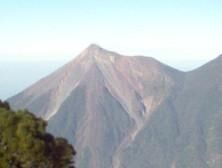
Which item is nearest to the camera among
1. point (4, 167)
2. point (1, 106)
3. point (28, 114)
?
point (4, 167)

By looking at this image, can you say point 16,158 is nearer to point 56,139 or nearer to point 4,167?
point 4,167

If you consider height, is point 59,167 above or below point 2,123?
below

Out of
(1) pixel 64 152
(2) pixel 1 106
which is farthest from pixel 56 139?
(2) pixel 1 106

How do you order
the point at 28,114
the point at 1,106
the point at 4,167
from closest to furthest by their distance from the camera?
the point at 4,167
the point at 28,114
the point at 1,106

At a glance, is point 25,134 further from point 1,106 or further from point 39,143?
point 1,106

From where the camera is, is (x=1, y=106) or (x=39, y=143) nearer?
(x=39, y=143)

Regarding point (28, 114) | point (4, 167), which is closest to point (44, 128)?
point (28, 114)
